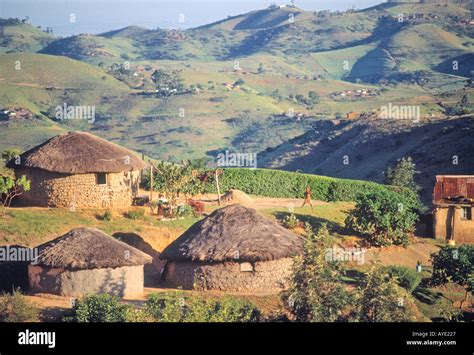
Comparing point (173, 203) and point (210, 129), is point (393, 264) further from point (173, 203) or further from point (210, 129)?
point (210, 129)

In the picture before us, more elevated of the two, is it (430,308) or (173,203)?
(173,203)

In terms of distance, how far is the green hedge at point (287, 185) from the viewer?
51875 millimetres

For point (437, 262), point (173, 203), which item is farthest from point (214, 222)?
point (437, 262)

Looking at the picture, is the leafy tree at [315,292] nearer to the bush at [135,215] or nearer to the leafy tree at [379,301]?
the leafy tree at [379,301]

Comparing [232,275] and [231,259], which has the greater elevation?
[231,259]

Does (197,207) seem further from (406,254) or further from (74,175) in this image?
(406,254)

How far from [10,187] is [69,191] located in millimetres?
2413

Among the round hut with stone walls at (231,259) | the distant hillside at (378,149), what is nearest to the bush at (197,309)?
the round hut with stone walls at (231,259)

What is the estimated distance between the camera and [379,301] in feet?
95.3

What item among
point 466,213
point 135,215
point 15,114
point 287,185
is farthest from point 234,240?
point 15,114

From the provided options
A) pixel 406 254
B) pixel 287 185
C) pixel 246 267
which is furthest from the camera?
pixel 287 185

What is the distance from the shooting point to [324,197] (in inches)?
2044

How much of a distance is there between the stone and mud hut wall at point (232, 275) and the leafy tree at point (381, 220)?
9589 millimetres
